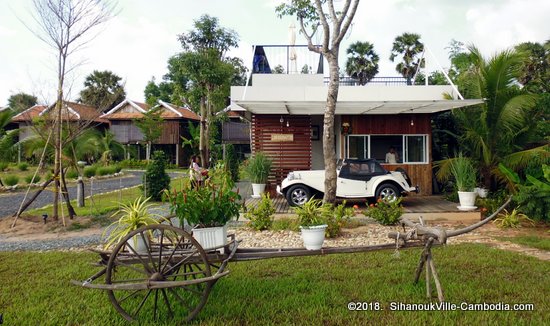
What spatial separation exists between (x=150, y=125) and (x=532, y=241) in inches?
1062

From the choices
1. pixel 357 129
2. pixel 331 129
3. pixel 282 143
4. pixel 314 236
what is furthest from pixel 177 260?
pixel 357 129

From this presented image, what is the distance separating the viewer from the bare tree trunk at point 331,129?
834 centimetres

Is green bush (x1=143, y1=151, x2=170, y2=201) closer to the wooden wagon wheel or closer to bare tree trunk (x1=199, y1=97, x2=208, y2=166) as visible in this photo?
the wooden wagon wheel

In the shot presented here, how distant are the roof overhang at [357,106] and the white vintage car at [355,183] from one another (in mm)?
1570

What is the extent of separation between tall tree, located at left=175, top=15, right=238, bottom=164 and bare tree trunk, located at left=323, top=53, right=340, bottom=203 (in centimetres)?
1377

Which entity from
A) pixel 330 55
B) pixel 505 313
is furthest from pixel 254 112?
pixel 505 313

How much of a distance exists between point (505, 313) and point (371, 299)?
122 centimetres

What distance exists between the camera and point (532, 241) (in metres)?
6.96

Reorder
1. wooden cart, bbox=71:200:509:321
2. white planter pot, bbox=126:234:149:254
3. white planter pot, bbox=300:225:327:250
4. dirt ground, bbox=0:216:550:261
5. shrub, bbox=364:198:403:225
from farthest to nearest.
Result: 1. shrub, bbox=364:198:403:225
2. dirt ground, bbox=0:216:550:261
3. white planter pot, bbox=300:225:327:250
4. white planter pot, bbox=126:234:149:254
5. wooden cart, bbox=71:200:509:321

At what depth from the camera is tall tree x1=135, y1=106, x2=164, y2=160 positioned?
2966cm

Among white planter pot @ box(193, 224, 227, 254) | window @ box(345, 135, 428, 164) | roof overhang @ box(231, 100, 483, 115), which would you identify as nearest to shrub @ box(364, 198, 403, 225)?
roof overhang @ box(231, 100, 483, 115)

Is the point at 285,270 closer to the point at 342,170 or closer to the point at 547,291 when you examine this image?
the point at 547,291

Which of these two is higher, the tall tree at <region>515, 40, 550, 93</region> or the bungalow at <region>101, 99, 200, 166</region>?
the tall tree at <region>515, 40, 550, 93</region>

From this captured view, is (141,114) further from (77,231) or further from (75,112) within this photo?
(77,231)
